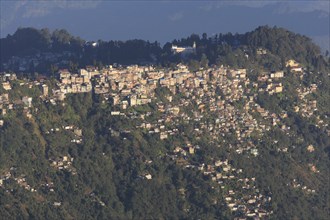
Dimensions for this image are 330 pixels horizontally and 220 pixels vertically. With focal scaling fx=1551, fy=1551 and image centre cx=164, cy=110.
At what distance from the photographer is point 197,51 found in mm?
81875

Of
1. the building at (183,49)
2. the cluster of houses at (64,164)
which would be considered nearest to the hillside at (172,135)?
the cluster of houses at (64,164)

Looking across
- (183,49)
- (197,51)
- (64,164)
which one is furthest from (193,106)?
(64,164)

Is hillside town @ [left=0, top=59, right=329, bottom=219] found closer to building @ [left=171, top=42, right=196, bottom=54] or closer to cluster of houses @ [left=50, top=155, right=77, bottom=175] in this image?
cluster of houses @ [left=50, top=155, right=77, bottom=175]

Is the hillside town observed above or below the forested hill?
below

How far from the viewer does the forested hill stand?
262 ft

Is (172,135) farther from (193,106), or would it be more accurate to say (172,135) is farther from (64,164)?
(64,164)

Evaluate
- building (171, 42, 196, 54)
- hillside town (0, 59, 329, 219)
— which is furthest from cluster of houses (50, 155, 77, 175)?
building (171, 42, 196, 54)

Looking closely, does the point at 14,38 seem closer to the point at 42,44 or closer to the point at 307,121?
the point at 42,44

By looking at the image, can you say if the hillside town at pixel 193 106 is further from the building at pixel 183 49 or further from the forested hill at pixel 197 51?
the building at pixel 183 49

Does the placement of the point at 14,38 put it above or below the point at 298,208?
above

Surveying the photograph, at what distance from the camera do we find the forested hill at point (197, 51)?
79938 millimetres

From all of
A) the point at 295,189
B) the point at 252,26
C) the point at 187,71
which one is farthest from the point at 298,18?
the point at 295,189

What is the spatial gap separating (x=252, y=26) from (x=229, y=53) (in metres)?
54.5

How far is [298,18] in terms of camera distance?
140 metres
